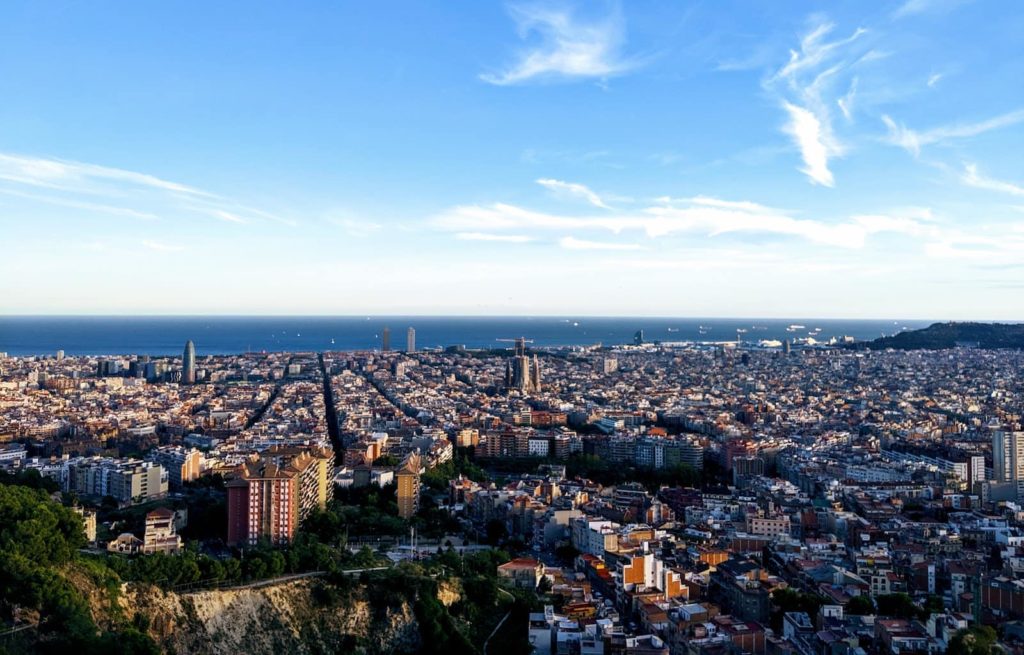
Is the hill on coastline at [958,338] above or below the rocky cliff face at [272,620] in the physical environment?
above

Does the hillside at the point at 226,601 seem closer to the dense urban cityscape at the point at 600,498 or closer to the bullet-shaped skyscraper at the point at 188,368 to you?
the dense urban cityscape at the point at 600,498

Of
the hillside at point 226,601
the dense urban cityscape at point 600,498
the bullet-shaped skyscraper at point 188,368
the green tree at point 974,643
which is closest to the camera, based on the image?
the hillside at point 226,601

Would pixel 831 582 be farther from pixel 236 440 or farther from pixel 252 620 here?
pixel 236 440

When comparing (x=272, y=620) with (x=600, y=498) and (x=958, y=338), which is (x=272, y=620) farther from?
(x=958, y=338)

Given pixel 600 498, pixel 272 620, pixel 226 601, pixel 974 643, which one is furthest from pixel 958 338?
pixel 226 601

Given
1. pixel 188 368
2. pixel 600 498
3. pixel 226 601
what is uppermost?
pixel 188 368

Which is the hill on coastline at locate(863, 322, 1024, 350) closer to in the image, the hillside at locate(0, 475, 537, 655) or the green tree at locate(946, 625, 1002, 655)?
the green tree at locate(946, 625, 1002, 655)

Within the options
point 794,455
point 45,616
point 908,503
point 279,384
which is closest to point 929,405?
point 794,455

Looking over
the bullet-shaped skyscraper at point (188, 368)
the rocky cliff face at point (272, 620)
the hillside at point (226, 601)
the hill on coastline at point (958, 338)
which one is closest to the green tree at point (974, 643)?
the hillside at point (226, 601)
